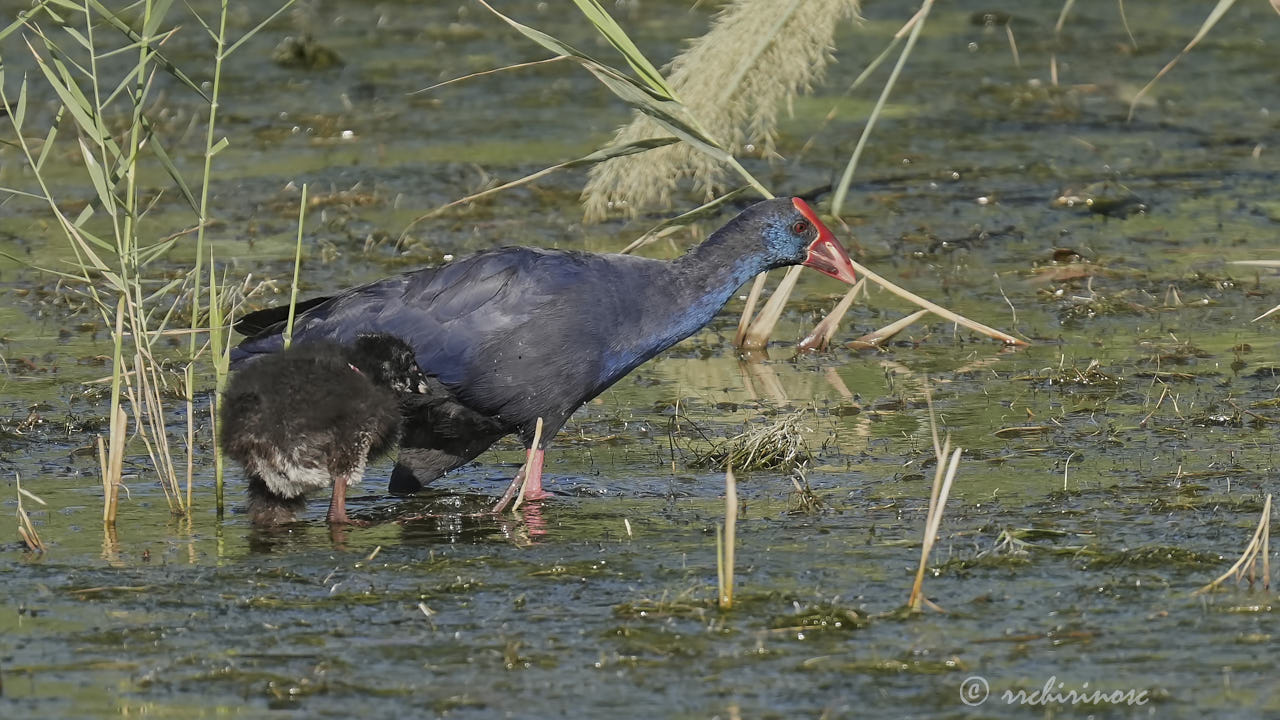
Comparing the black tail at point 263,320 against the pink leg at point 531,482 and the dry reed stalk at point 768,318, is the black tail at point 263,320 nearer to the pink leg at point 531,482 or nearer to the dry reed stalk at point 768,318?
the pink leg at point 531,482

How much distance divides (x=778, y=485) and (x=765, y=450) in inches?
8.0

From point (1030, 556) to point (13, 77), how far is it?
32.9ft

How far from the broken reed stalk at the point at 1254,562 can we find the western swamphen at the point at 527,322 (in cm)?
201

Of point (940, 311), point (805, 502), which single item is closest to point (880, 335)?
point (940, 311)

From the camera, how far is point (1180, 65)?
13688mm

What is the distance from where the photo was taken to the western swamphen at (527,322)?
591cm

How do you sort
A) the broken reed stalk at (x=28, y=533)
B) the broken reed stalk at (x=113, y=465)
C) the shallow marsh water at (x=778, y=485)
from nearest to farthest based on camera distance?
the shallow marsh water at (x=778, y=485) → the broken reed stalk at (x=28, y=533) → the broken reed stalk at (x=113, y=465)

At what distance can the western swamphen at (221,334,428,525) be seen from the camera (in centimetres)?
557

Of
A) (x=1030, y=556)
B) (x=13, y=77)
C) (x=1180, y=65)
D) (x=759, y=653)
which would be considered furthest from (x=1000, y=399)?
(x=13, y=77)

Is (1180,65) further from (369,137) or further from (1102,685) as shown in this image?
(1102,685)

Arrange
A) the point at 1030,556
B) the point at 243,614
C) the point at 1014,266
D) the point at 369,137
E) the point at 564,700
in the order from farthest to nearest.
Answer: the point at 369,137 < the point at 1014,266 < the point at 1030,556 < the point at 243,614 < the point at 564,700

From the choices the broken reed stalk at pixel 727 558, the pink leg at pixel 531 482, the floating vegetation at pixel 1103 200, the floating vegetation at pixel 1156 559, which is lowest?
the floating vegetation at pixel 1103 200

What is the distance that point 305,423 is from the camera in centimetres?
557

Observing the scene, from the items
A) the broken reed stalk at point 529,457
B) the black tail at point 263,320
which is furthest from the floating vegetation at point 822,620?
the black tail at point 263,320
